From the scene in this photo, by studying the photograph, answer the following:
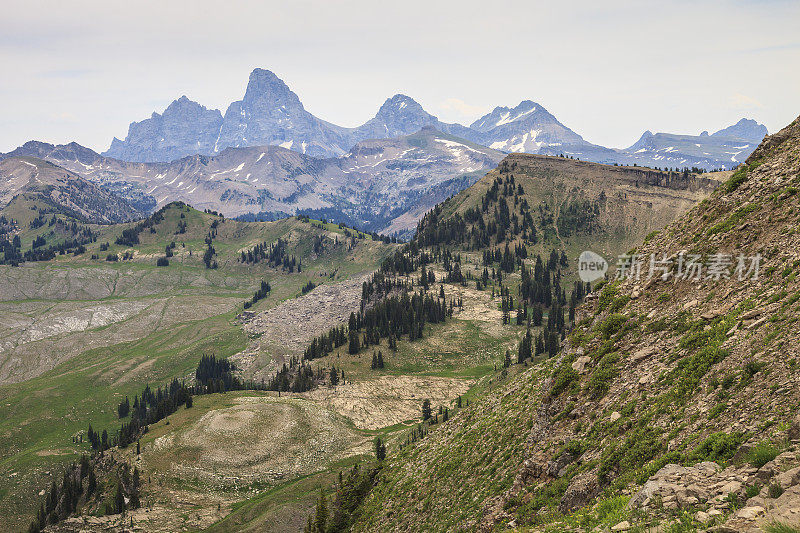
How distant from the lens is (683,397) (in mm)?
26453

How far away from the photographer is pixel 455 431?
7012 centimetres

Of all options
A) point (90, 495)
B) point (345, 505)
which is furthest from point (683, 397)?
point (90, 495)

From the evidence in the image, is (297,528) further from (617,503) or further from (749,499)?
(749,499)

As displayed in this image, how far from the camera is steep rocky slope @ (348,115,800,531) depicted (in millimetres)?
18844

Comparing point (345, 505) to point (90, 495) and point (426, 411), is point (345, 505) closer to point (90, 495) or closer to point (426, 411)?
point (426, 411)

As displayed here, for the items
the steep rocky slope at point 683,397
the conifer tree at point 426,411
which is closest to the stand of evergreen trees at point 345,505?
the steep rocky slope at point 683,397

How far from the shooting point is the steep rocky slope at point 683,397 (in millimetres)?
18844

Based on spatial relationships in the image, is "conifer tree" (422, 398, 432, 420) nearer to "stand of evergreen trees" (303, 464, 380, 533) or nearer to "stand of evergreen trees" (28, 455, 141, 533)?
"stand of evergreen trees" (303, 464, 380, 533)

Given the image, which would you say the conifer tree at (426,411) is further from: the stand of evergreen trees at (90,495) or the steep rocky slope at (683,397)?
the steep rocky slope at (683,397)

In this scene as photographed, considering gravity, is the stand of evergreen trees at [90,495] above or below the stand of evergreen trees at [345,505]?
below

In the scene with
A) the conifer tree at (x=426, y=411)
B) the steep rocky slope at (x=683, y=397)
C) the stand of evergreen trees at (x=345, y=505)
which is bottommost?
the conifer tree at (x=426, y=411)

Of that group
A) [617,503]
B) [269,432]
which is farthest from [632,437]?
[269,432]

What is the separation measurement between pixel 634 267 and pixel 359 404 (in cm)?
14268

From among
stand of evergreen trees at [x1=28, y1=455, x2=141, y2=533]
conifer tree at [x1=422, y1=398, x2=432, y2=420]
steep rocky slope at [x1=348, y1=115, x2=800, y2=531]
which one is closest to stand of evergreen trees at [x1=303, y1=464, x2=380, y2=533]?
steep rocky slope at [x1=348, y1=115, x2=800, y2=531]
